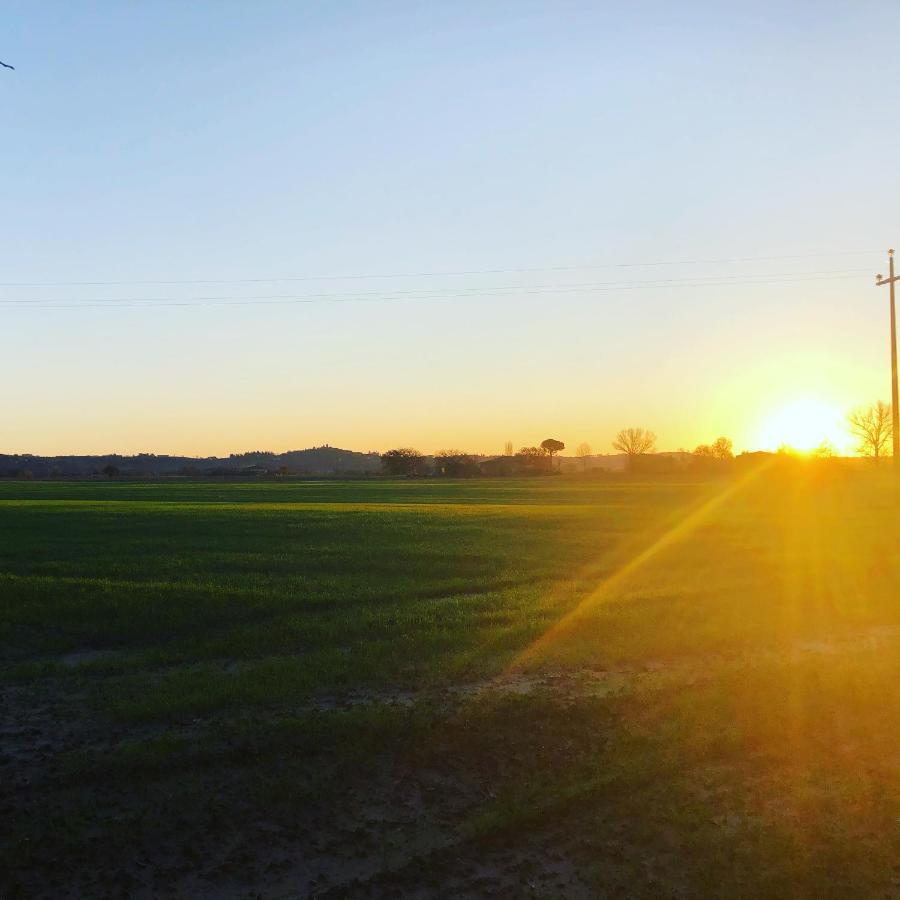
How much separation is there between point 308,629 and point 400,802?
21.4 feet

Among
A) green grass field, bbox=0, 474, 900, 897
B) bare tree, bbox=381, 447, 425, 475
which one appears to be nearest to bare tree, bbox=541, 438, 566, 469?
bare tree, bbox=381, 447, 425, 475

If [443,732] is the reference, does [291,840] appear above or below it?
below

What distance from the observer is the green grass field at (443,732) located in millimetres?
6332

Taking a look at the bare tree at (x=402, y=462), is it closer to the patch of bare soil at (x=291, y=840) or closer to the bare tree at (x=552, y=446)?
the bare tree at (x=552, y=446)

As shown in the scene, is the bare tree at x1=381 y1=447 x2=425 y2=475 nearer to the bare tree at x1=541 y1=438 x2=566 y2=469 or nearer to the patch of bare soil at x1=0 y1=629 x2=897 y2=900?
the bare tree at x1=541 y1=438 x2=566 y2=469

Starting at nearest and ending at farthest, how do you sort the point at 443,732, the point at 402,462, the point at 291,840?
the point at 291,840 → the point at 443,732 → the point at 402,462

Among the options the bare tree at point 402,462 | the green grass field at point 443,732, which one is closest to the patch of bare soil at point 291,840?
the green grass field at point 443,732

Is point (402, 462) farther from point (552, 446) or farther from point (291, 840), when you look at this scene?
point (291, 840)

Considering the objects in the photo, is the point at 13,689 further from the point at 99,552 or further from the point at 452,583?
the point at 99,552

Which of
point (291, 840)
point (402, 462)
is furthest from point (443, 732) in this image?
point (402, 462)

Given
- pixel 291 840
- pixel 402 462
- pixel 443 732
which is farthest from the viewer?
pixel 402 462

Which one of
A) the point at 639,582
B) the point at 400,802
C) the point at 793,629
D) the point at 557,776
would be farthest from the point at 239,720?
the point at 639,582

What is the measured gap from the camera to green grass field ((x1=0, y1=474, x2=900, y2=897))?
6332 mm

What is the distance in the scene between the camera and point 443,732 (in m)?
8.88
